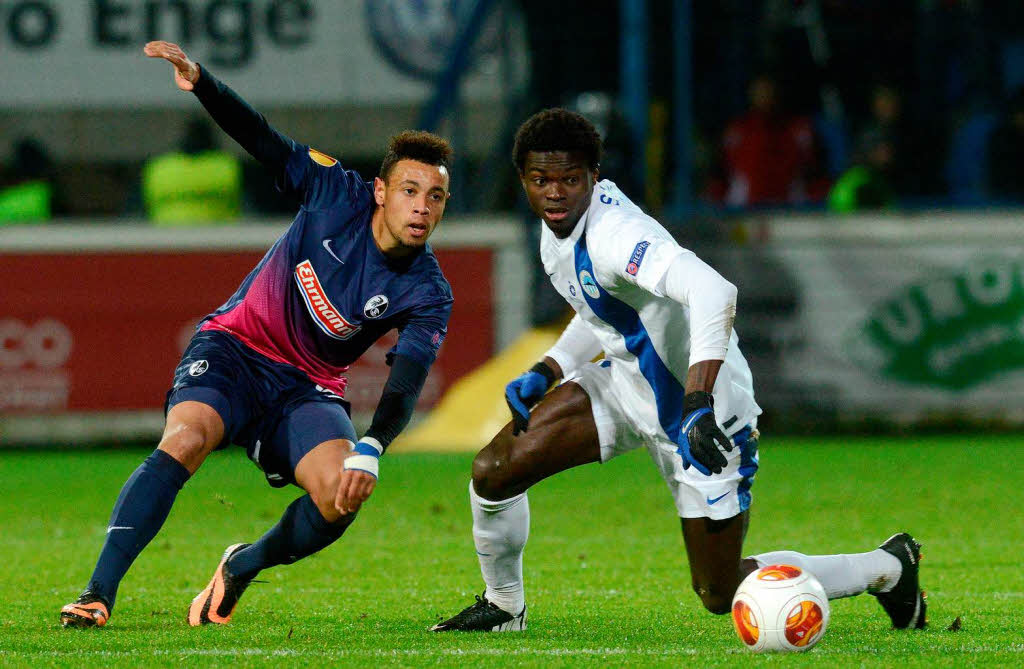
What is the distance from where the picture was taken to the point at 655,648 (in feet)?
17.6

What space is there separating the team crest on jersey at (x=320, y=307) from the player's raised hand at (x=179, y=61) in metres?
0.80

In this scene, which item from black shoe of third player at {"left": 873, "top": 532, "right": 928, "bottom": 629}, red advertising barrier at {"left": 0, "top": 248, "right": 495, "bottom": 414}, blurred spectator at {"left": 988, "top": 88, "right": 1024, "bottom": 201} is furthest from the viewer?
blurred spectator at {"left": 988, "top": 88, "right": 1024, "bottom": 201}

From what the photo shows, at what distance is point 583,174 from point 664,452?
1.01 m

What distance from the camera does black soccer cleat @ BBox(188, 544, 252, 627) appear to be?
5984 mm

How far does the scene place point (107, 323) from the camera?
1337 cm

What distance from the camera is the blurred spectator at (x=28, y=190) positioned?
1373 centimetres

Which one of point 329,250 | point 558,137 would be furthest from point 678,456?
point 329,250

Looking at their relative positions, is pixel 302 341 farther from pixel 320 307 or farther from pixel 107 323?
pixel 107 323

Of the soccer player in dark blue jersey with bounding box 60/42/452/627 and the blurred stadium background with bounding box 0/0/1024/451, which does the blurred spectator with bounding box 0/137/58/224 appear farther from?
the soccer player in dark blue jersey with bounding box 60/42/452/627

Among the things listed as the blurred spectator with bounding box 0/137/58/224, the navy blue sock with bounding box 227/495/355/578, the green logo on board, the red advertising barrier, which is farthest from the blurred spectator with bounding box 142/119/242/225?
the navy blue sock with bounding box 227/495/355/578

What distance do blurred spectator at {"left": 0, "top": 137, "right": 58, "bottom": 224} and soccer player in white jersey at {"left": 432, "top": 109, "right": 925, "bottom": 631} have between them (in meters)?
8.88

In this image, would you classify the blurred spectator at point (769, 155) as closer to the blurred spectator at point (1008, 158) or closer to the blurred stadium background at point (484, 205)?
the blurred stadium background at point (484, 205)

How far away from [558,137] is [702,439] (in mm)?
1302

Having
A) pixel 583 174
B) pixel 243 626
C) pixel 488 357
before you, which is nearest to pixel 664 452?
pixel 583 174
